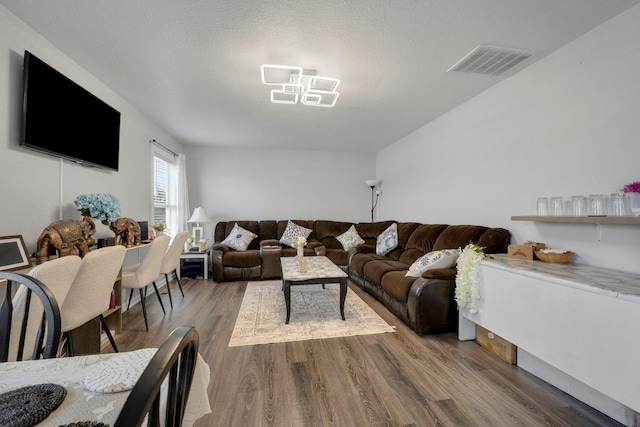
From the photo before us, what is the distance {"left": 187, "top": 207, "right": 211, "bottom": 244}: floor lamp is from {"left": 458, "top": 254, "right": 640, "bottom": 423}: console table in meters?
4.47

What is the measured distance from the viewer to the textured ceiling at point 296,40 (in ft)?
5.89

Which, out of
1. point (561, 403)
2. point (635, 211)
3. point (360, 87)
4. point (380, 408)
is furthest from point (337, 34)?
point (561, 403)

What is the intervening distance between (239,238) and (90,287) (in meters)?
3.18

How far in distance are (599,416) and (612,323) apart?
2.11 ft

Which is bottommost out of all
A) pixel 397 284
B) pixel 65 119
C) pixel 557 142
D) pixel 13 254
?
pixel 397 284

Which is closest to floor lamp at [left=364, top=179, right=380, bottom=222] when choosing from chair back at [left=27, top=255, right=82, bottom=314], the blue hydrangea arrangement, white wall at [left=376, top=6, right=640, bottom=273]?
white wall at [left=376, top=6, right=640, bottom=273]

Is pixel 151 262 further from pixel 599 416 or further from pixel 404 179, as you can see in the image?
pixel 404 179

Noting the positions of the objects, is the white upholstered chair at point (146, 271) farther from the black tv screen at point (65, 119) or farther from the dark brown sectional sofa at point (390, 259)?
the dark brown sectional sofa at point (390, 259)

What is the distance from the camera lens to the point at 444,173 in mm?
3771

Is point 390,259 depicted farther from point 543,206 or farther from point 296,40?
point 296,40

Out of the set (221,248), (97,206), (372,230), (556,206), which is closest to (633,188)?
(556,206)

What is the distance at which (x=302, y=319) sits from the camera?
114 inches

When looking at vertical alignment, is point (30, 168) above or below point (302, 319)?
above

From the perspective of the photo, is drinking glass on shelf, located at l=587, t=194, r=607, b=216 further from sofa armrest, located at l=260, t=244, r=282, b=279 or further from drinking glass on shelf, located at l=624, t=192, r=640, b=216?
sofa armrest, located at l=260, t=244, r=282, b=279
